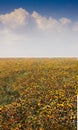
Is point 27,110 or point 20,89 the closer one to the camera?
point 27,110

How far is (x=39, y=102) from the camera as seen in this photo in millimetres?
15312

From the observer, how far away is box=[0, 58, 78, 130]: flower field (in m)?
13.1

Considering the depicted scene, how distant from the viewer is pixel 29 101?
15500 millimetres

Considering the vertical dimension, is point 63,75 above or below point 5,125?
above

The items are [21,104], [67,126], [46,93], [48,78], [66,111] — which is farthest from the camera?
[48,78]

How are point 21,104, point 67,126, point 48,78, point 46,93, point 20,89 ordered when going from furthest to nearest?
point 48,78 < point 20,89 < point 46,93 < point 21,104 < point 67,126

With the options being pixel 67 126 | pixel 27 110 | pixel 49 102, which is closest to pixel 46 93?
pixel 49 102

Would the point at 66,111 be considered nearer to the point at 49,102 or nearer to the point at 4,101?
the point at 49,102

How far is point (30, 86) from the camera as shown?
61.0 ft

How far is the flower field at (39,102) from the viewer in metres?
13.1

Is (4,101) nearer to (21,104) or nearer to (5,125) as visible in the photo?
(21,104)

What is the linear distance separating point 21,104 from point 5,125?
7.15 ft

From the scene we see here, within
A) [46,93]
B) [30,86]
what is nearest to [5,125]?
[46,93]

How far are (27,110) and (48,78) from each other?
655cm
